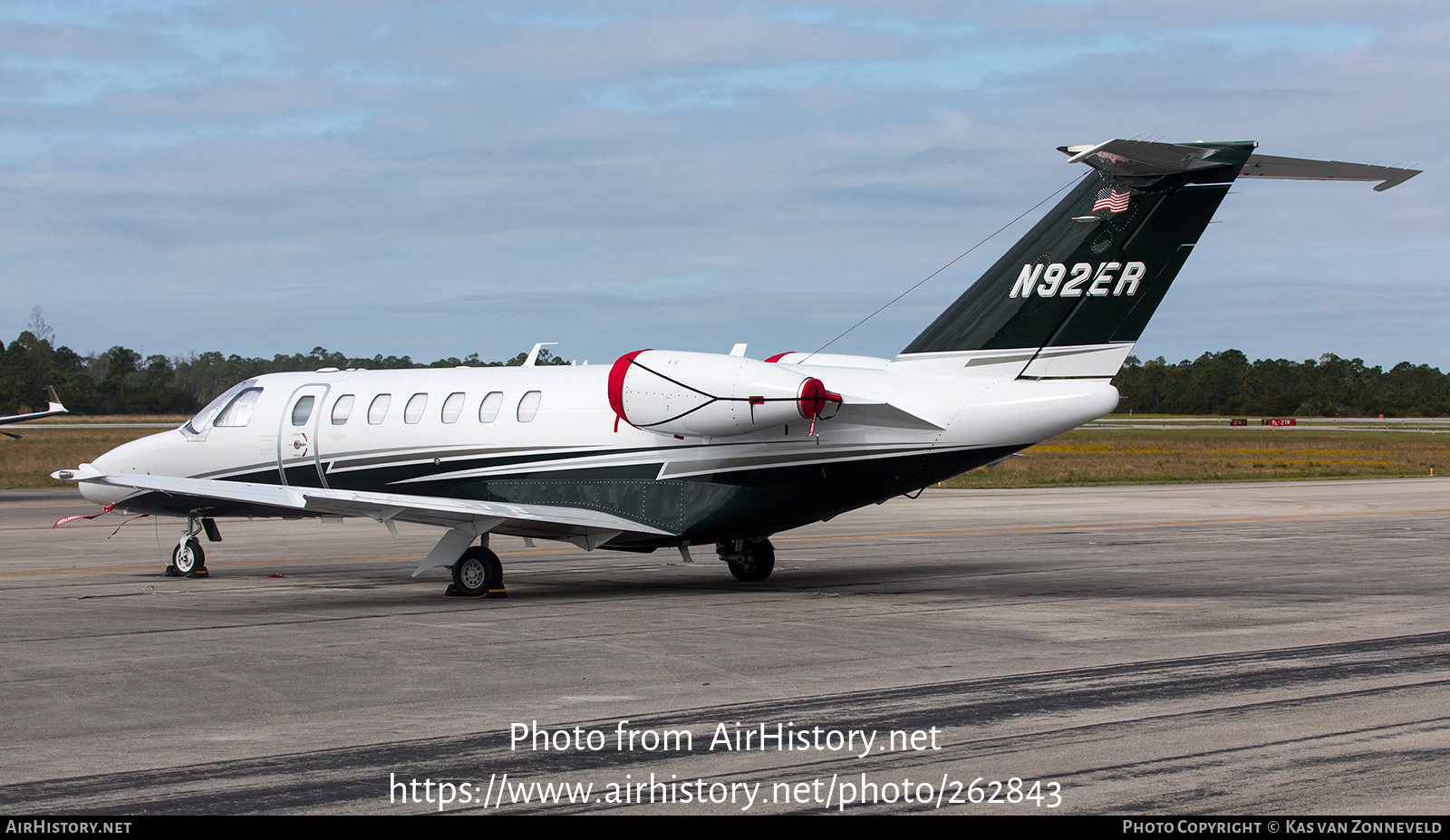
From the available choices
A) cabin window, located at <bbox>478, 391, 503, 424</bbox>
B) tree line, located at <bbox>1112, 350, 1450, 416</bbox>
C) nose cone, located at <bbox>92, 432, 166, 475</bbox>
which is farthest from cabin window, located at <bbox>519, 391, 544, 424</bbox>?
tree line, located at <bbox>1112, 350, 1450, 416</bbox>

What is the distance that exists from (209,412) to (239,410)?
65 centimetres

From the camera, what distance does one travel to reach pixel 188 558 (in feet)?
62.1

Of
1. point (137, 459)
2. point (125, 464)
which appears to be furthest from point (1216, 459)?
point (125, 464)

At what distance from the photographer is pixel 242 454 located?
18781 mm

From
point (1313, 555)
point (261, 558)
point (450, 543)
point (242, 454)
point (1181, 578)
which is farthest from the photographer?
point (261, 558)

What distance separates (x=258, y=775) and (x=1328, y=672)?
816cm

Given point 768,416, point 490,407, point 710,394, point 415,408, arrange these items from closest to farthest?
point 768,416 < point 710,394 < point 490,407 < point 415,408

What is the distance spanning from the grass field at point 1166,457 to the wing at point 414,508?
→ 93.4 ft

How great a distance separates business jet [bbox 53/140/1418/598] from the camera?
1409 cm

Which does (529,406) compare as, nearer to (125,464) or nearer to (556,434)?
(556,434)

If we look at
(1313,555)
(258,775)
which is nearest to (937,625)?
(258,775)

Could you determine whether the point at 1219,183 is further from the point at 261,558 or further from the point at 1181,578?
the point at 261,558

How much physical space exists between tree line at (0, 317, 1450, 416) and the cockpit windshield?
188 ft

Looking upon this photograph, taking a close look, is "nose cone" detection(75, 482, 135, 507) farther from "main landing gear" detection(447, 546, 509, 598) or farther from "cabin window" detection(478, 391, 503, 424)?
"main landing gear" detection(447, 546, 509, 598)
